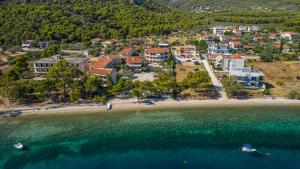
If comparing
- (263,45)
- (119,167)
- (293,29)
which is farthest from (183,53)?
(293,29)

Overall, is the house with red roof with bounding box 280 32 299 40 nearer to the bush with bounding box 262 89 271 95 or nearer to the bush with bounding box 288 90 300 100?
the bush with bounding box 288 90 300 100

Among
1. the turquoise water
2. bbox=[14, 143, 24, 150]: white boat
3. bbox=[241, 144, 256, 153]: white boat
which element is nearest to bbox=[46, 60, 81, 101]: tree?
the turquoise water

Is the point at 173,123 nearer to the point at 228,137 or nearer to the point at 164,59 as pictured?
the point at 228,137

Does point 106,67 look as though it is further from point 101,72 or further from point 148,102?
point 148,102

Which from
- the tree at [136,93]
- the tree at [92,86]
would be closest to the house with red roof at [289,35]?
the tree at [136,93]

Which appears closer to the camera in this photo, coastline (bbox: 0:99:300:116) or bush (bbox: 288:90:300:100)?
coastline (bbox: 0:99:300:116)

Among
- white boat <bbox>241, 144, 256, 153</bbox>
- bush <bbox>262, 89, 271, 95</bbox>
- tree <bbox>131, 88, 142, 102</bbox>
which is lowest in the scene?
white boat <bbox>241, 144, 256, 153</bbox>

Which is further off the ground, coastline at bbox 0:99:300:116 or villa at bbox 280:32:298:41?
villa at bbox 280:32:298:41
